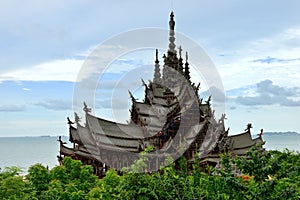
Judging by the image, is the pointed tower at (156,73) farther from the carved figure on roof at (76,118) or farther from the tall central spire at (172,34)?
the carved figure on roof at (76,118)

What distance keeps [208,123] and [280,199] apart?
89.2 ft

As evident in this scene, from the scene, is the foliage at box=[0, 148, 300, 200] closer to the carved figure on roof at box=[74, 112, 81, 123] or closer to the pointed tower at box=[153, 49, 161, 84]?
the carved figure on roof at box=[74, 112, 81, 123]

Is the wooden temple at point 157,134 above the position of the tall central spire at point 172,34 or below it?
below

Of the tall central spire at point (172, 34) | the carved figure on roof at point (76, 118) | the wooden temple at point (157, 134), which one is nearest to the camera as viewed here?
the wooden temple at point (157, 134)

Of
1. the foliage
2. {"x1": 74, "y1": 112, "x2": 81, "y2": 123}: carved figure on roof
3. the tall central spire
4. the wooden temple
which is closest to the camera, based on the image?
the foliage

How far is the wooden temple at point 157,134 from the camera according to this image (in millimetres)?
34969

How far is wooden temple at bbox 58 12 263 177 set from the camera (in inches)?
1377

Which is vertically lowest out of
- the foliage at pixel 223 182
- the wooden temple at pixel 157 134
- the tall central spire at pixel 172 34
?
the foliage at pixel 223 182

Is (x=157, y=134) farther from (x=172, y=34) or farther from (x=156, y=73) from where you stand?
(x=172, y=34)

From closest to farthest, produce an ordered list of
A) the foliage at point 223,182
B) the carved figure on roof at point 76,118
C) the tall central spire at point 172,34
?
the foliage at point 223,182
the carved figure on roof at point 76,118
the tall central spire at point 172,34

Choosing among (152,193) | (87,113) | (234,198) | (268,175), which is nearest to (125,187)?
(152,193)

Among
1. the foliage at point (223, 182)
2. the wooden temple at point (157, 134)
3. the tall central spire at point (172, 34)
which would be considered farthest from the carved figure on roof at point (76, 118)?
the foliage at point (223, 182)

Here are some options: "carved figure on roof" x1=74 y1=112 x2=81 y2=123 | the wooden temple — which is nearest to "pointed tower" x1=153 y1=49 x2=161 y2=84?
the wooden temple

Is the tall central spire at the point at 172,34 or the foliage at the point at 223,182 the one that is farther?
the tall central spire at the point at 172,34
